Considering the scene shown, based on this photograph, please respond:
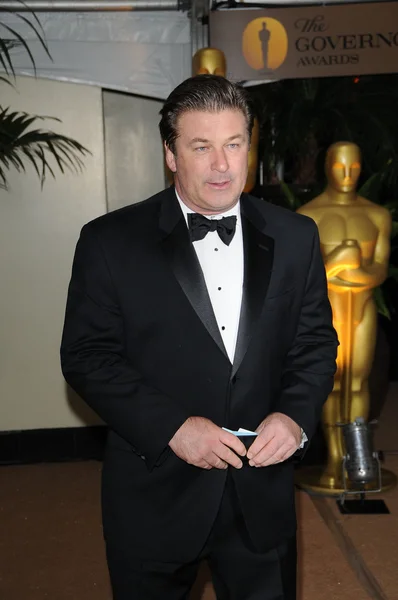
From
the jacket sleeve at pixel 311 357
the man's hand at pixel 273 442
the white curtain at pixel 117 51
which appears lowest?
the man's hand at pixel 273 442

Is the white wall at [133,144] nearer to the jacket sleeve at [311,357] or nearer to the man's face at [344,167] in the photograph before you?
the man's face at [344,167]

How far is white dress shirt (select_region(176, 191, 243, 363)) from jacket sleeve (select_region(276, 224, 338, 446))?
0.15 meters

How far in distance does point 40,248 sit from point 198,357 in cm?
364

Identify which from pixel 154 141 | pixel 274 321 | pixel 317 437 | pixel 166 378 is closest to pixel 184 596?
pixel 166 378

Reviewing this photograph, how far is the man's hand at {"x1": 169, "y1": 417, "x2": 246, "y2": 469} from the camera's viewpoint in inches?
66.0

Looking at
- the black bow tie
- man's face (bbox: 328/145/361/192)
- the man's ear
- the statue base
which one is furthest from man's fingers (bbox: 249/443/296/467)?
man's face (bbox: 328/145/361/192)

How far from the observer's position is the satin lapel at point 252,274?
1.81 meters

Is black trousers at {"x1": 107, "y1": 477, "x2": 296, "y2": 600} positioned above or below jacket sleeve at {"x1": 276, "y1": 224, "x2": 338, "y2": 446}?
below

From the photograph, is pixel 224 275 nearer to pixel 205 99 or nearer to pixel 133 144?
pixel 205 99

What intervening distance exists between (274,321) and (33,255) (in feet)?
11.9

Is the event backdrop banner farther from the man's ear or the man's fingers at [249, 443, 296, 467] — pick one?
the man's fingers at [249, 443, 296, 467]

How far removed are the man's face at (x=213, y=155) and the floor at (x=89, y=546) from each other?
83.6 inches

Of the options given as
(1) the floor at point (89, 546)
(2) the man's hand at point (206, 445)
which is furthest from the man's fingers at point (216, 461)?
(1) the floor at point (89, 546)

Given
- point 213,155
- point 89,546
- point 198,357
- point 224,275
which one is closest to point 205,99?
point 213,155
